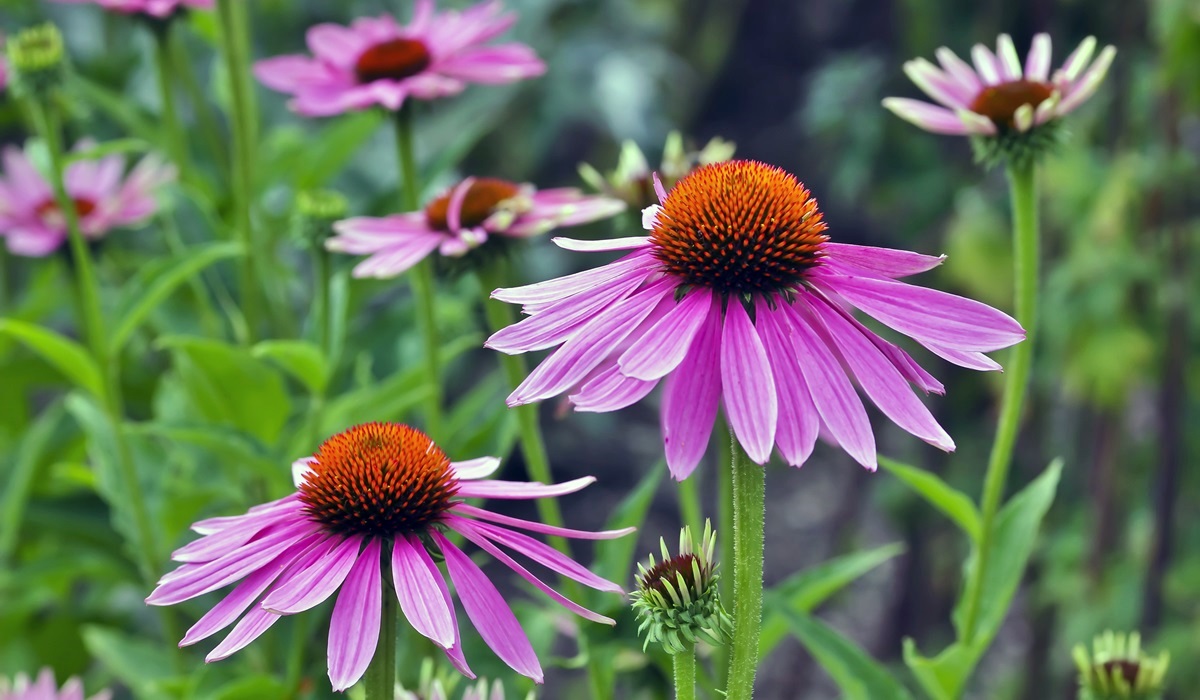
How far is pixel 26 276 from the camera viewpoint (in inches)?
72.2

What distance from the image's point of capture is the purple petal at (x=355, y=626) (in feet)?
1.52

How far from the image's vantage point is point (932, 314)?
0.51 metres

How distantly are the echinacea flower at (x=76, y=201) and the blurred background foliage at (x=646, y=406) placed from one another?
0.04 metres

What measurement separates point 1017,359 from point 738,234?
289mm

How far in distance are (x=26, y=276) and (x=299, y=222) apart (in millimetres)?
1078

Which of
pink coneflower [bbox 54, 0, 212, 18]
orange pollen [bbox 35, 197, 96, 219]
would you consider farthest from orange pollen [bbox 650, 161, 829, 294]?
orange pollen [bbox 35, 197, 96, 219]

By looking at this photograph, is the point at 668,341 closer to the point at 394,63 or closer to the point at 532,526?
the point at 532,526

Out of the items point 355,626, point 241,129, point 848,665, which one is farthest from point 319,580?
point 241,129

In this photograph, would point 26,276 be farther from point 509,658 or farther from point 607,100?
point 509,658

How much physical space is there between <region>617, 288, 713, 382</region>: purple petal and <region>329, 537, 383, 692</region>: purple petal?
13 cm

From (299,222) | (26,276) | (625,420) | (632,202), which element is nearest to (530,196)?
(632,202)

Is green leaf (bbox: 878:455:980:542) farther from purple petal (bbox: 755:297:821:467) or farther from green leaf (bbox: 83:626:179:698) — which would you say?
green leaf (bbox: 83:626:179:698)

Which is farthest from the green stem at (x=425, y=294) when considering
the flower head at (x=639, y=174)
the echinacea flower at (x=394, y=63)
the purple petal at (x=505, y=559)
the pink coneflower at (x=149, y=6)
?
the purple petal at (x=505, y=559)

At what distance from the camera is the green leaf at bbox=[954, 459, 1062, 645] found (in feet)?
2.48
